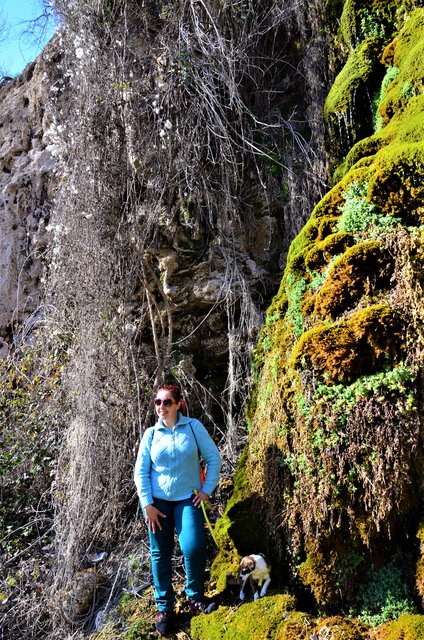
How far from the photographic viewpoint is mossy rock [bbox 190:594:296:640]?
3145mm

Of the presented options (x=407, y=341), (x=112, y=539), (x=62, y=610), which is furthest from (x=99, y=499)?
(x=407, y=341)

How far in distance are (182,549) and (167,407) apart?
0.89 meters

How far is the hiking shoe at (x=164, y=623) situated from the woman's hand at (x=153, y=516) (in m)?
0.51

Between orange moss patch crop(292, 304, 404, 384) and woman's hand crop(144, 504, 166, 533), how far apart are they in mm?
1371

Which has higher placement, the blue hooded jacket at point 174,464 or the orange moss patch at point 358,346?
the orange moss patch at point 358,346

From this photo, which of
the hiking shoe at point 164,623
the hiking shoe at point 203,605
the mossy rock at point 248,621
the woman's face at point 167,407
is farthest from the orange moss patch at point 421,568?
the woman's face at point 167,407

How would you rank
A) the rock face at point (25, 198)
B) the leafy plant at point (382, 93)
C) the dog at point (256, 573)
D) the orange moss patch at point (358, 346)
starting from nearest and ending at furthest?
the orange moss patch at point (358, 346), the dog at point (256, 573), the leafy plant at point (382, 93), the rock face at point (25, 198)

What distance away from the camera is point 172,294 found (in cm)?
602

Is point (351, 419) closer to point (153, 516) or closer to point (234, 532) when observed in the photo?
point (234, 532)

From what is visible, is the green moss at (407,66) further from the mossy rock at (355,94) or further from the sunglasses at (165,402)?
the sunglasses at (165,402)

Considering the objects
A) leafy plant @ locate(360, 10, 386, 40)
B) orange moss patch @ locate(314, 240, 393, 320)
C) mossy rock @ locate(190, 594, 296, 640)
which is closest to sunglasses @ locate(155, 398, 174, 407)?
orange moss patch @ locate(314, 240, 393, 320)

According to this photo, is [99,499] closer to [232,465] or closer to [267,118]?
[232,465]

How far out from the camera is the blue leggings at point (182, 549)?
11.5 feet

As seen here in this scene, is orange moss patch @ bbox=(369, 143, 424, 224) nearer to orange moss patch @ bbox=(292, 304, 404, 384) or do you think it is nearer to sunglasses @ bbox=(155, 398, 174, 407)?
orange moss patch @ bbox=(292, 304, 404, 384)
